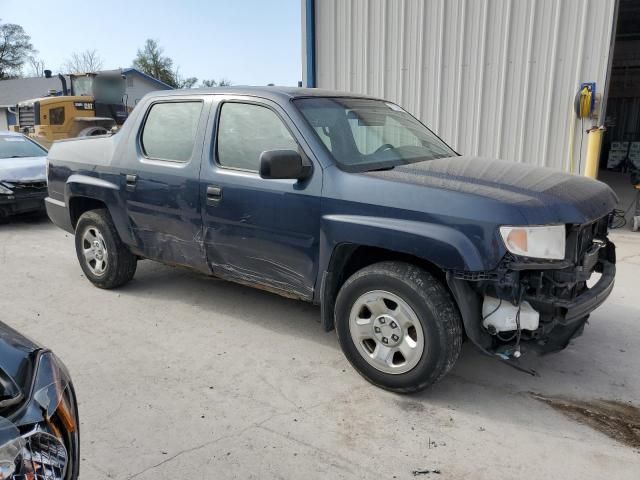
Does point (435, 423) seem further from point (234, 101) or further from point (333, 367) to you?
point (234, 101)

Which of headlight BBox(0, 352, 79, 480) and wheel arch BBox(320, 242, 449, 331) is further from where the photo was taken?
wheel arch BBox(320, 242, 449, 331)

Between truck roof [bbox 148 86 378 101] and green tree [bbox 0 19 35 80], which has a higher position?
green tree [bbox 0 19 35 80]

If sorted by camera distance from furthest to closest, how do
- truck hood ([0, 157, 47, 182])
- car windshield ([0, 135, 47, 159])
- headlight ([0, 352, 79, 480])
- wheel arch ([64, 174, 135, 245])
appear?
car windshield ([0, 135, 47, 159])
truck hood ([0, 157, 47, 182])
wheel arch ([64, 174, 135, 245])
headlight ([0, 352, 79, 480])

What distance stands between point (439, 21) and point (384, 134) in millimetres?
5480

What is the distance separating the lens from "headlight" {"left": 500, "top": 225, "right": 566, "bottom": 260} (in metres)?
2.88

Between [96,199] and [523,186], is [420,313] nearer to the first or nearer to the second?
[523,186]

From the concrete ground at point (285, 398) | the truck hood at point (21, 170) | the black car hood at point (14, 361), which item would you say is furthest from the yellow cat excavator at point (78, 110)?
the black car hood at point (14, 361)

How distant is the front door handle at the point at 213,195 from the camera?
399 cm

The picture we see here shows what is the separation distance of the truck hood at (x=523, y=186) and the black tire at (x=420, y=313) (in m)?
0.55

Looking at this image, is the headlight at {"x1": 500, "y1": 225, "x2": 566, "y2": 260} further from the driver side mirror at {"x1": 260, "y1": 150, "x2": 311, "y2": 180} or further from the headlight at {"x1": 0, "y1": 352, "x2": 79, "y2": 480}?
the headlight at {"x1": 0, "y1": 352, "x2": 79, "y2": 480}

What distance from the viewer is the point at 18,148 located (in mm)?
9555

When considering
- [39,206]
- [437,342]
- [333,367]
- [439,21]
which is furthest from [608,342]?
[39,206]

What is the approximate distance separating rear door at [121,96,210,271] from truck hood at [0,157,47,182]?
4.79 meters

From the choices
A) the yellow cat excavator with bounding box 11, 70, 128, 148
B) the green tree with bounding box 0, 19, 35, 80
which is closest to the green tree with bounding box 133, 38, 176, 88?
the green tree with bounding box 0, 19, 35, 80
